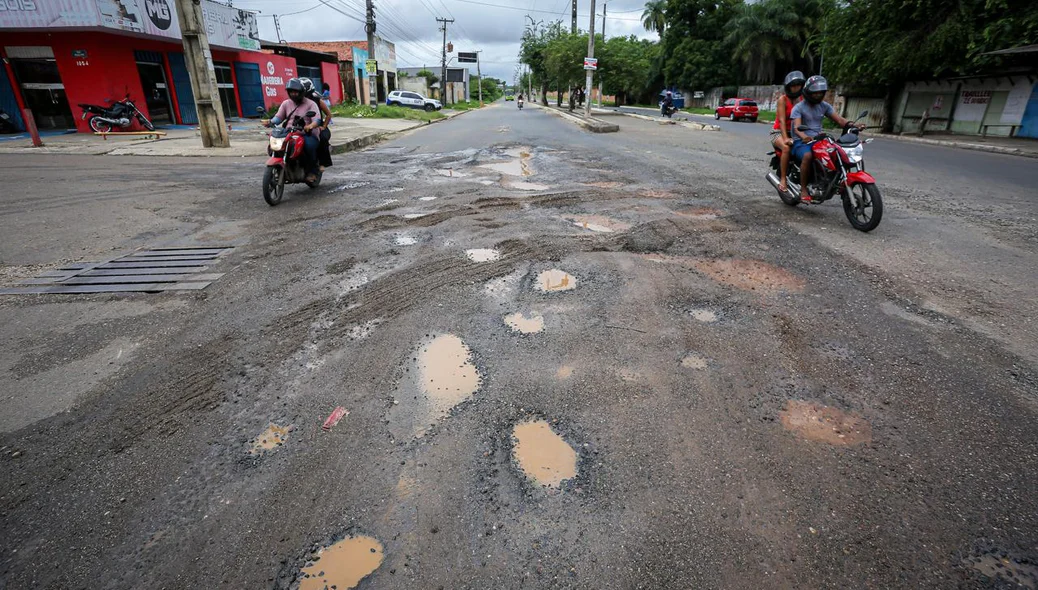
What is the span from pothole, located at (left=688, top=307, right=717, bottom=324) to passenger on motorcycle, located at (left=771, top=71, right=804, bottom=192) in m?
3.74

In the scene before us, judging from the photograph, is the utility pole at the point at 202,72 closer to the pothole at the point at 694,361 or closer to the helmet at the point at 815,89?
the helmet at the point at 815,89

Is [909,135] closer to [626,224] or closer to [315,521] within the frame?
[626,224]

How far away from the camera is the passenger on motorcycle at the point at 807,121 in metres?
5.80

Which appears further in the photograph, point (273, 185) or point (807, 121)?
point (273, 185)

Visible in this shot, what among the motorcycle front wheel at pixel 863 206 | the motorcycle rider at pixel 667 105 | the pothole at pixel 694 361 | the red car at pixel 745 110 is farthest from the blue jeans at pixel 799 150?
the red car at pixel 745 110

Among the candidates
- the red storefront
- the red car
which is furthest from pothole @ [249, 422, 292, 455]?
the red car

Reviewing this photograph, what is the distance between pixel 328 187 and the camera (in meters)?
7.95

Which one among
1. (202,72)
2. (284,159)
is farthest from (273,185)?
(202,72)

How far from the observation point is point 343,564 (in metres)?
1.67

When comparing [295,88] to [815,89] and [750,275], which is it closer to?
[750,275]

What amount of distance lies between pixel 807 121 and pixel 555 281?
4.17 metres

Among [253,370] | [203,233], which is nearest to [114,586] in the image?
[253,370]

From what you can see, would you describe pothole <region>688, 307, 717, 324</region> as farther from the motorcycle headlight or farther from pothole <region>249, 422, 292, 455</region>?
the motorcycle headlight

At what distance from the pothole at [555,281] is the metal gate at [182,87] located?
68.6 feet
